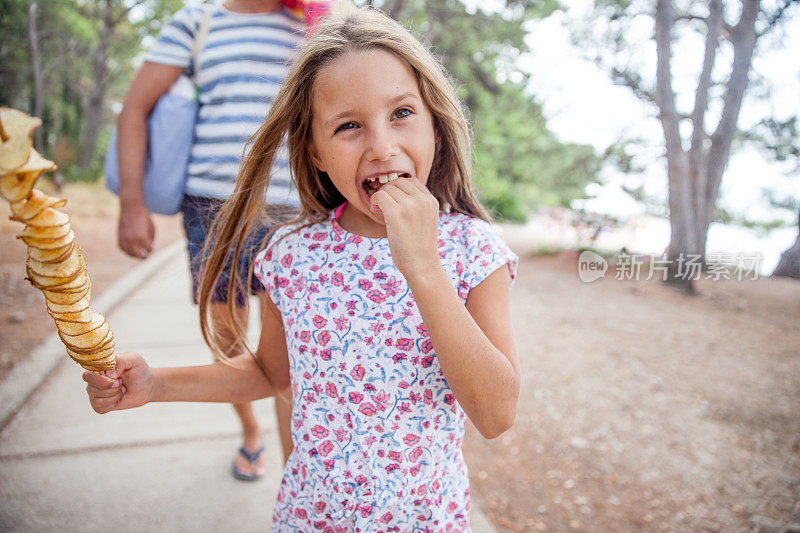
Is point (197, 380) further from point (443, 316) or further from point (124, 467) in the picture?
point (124, 467)

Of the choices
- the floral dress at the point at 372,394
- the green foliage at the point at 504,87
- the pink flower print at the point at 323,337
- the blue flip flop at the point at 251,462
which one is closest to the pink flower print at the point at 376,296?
the floral dress at the point at 372,394

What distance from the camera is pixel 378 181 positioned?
108 cm

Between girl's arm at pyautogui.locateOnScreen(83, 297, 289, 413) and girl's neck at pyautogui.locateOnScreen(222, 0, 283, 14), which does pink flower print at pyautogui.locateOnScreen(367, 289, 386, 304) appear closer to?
girl's arm at pyautogui.locateOnScreen(83, 297, 289, 413)

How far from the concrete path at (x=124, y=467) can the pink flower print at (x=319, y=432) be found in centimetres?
93

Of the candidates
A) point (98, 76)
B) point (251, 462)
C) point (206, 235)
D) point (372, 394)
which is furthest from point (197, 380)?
point (98, 76)

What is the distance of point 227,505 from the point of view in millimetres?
2123

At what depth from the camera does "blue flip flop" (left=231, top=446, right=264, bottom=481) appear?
2.27 m

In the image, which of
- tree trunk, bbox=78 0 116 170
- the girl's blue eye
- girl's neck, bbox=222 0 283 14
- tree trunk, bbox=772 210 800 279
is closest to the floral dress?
the girl's blue eye

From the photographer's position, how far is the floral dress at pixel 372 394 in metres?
1.13

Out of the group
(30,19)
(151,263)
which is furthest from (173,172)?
(30,19)

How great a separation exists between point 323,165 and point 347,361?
454 millimetres

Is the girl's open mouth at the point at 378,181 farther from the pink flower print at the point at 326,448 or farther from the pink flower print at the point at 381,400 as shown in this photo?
the pink flower print at the point at 326,448

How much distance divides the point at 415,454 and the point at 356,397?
0.57 feet

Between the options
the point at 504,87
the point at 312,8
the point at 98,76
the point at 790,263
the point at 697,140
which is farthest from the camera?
the point at 98,76
